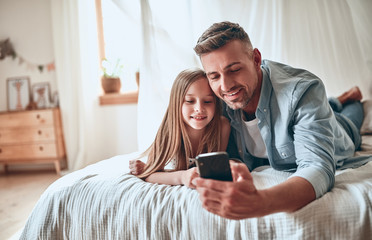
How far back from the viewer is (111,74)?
277 cm

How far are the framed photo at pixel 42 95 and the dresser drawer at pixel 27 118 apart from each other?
29 cm

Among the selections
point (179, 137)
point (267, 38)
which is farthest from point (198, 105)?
point (267, 38)

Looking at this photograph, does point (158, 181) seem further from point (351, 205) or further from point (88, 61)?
point (88, 61)

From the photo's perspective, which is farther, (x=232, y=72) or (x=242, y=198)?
(x=232, y=72)

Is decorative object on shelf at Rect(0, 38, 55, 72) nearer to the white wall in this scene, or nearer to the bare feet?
the white wall

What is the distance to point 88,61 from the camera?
2.72 metres

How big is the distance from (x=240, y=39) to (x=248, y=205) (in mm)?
594

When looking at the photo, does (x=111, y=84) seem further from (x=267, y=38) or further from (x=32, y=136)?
(x=267, y=38)

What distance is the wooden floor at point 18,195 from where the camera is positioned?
154 centimetres

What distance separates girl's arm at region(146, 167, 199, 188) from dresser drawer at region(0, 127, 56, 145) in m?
2.12

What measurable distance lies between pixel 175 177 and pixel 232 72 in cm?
41

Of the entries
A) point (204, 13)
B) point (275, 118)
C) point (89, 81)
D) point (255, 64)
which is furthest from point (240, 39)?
point (89, 81)

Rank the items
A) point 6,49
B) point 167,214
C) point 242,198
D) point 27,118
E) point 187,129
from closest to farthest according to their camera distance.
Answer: point 242,198
point 167,214
point 187,129
point 27,118
point 6,49

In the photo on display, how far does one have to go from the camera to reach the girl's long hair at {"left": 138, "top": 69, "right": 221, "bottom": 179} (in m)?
1.00
